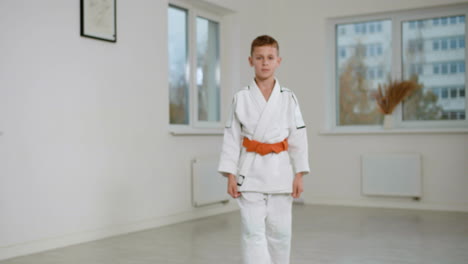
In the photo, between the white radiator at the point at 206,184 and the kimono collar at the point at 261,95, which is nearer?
the kimono collar at the point at 261,95

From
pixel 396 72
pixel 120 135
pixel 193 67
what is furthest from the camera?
pixel 396 72

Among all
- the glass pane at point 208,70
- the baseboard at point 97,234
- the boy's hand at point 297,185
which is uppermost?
the glass pane at point 208,70

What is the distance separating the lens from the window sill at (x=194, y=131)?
4642 millimetres

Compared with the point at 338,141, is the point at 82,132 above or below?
above

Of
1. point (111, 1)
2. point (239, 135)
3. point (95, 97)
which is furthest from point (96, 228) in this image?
point (239, 135)

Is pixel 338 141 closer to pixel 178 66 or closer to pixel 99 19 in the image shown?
pixel 178 66

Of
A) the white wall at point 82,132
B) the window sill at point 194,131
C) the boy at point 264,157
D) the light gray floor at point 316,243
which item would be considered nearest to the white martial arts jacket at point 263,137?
the boy at point 264,157

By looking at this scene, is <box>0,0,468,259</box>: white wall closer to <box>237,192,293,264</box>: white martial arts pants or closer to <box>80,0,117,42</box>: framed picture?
<box>80,0,117,42</box>: framed picture

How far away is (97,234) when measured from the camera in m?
3.79

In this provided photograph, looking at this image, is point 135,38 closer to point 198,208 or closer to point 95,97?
point 95,97

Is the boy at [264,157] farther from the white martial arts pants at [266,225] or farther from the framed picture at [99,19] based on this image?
the framed picture at [99,19]

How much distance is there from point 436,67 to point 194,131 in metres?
2.65

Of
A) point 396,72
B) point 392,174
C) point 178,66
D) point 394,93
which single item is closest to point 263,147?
point 178,66

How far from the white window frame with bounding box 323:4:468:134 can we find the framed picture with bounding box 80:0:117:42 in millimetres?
2774
